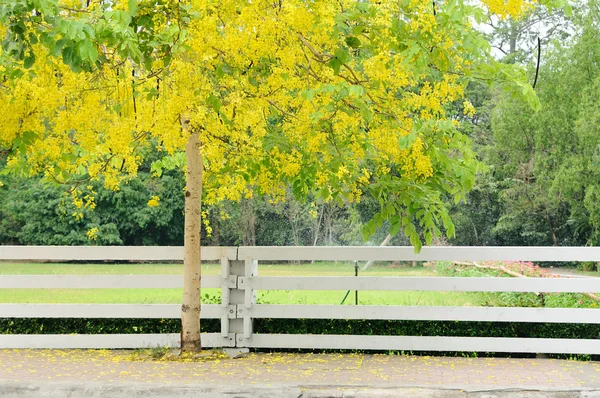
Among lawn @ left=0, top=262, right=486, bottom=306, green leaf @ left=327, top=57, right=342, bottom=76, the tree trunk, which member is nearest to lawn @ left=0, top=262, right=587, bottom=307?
lawn @ left=0, top=262, right=486, bottom=306

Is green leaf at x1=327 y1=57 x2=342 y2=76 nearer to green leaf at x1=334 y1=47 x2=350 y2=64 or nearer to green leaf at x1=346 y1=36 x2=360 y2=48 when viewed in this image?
green leaf at x1=334 y1=47 x2=350 y2=64

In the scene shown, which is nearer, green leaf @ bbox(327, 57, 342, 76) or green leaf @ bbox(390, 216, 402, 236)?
green leaf @ bbox(327, 57, 342, 76)

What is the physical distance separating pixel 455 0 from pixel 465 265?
50.1 ft

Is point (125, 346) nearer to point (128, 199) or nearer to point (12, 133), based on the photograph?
point (12, 133)

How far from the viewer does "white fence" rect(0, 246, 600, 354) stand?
948cm

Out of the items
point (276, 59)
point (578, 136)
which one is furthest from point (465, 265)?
point (578, 136)

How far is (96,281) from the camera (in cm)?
1003

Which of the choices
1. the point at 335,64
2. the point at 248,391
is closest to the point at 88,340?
the point at 248,391

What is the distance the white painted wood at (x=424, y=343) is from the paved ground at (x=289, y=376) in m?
0.13

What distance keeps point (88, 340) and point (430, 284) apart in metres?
4.24

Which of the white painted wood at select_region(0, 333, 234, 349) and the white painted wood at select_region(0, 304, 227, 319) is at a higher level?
the white painted wood at select_region(0, 304, 227, 319)

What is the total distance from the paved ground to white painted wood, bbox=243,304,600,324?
0.47m

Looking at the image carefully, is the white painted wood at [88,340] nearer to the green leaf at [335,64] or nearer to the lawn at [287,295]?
the lawn at [287,295]

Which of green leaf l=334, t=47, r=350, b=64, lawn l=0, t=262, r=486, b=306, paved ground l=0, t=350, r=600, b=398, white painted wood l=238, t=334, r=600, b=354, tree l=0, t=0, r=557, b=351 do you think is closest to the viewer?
tree l=0, t=0, r=557, b=351
